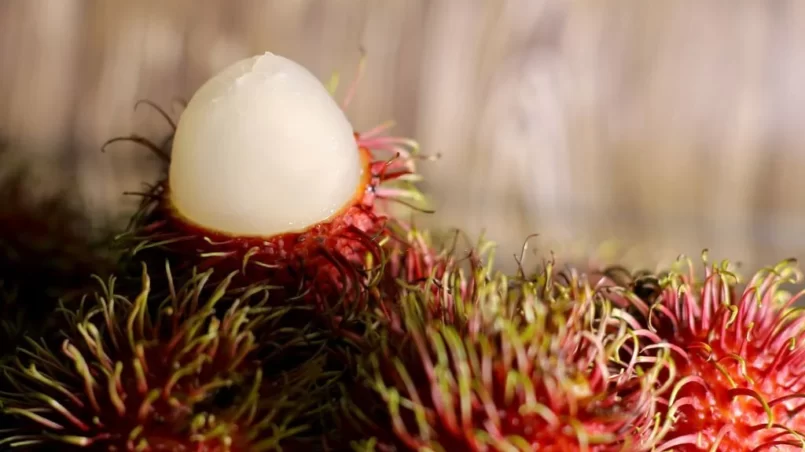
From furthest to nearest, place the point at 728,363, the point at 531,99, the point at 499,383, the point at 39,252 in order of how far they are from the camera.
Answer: the point at 531,99 → the point at 39,252 → the point at 728,363 → the point at 499,383

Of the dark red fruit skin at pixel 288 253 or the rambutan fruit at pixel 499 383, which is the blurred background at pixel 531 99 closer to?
the dark red fruit skin at pixel 288 253

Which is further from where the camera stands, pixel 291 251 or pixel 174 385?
pixel 291 251

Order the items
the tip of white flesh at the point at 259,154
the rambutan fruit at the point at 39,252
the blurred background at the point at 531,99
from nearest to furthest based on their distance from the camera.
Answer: the tip of white flesh at the point at 259,154, the rambutan fruit at the point at 39,252, the blurred background at the point at 531,99

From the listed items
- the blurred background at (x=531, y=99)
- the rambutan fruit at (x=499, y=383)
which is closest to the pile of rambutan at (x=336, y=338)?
the rambutan fruit at (x=499, y=383)

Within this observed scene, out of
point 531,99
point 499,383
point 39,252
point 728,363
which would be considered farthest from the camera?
point 531,99

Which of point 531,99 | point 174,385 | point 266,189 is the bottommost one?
point 174,385

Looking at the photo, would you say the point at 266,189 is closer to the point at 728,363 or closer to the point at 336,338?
the point at 336,338

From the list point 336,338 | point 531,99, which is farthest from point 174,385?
point 531,99

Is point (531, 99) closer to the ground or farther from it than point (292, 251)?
farther from it
